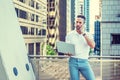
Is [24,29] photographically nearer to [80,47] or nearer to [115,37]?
[115,37]

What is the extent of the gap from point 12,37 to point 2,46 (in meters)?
0.25

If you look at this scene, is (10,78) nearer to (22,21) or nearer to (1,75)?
(1,75)

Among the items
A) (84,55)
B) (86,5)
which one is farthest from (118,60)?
(86,5)

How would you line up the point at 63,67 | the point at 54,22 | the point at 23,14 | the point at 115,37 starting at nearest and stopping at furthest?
the point at 63,67, the point at 115,37, the point at 23,14, the point at 54,22

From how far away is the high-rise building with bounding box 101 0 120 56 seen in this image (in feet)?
79.3

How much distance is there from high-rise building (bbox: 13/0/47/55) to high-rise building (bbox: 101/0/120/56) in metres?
12.4

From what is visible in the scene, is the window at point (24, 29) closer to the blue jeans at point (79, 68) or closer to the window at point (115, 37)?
the window at point (115, 37)

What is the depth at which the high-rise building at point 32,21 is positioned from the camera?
36312 millimetres

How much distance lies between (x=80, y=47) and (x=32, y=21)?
38409mm

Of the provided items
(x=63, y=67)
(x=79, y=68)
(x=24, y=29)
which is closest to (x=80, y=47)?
(x=79, y=68)

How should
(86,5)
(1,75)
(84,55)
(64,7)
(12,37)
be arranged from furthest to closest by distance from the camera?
(86,5)
(64,7)
(84,55)
(12,37)
(1,75)

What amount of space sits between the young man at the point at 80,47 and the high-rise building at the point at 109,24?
2122 cm

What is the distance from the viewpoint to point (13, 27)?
9.28 ft

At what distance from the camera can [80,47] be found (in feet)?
10.1
